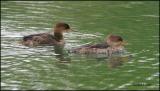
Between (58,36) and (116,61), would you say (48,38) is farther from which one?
(116,61)

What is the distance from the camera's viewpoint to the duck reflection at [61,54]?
19.1 metres

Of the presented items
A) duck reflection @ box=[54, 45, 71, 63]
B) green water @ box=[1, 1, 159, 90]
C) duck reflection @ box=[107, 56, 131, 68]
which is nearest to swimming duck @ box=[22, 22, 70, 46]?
green water @ box=[1, 1, 159, 90]

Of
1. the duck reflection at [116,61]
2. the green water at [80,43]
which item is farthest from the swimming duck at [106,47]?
the duck reflection at [116,61]

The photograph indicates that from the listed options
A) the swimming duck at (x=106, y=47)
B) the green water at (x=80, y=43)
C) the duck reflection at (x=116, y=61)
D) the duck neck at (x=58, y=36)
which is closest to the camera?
the green water at (x=80, y=43)

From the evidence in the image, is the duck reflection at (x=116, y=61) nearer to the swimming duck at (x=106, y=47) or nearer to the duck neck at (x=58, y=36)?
the swimming duck at (x=106, y=47)

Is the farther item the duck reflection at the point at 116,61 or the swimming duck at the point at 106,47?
the swimming duck at the point at 106,47

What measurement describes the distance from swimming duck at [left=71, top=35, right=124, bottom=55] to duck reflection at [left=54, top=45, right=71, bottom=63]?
1.33 ft

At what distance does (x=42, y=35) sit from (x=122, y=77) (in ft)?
18.6

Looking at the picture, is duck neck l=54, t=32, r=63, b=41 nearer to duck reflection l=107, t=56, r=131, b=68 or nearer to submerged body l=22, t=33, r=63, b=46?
submerged body l=22, t=33, r=63, b=46

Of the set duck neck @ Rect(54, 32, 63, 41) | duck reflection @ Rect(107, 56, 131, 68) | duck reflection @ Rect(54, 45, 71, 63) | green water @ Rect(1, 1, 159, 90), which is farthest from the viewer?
duck neck @ Rect(54, 32, 63, 41)

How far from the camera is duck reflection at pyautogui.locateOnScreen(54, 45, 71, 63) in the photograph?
19066mm

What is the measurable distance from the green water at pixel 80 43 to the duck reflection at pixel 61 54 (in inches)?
1.3

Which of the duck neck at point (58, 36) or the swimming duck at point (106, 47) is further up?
the swimming duck at point (106, 47)

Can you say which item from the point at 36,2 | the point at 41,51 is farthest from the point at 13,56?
the point at 36,2
